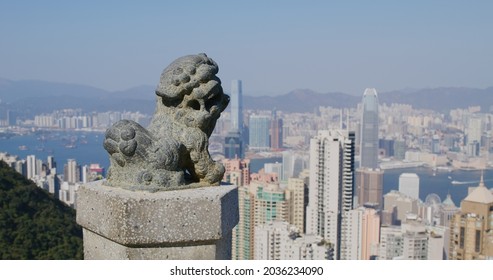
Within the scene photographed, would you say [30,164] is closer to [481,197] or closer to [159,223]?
[481,197]

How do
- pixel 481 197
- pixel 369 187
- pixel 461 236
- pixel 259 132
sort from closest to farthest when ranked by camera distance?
1. pixel 461 236
2. pixel 481 197
3. pixel 369 187
4. pixel 259 132

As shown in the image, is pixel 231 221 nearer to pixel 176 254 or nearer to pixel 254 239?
pixel 176 254

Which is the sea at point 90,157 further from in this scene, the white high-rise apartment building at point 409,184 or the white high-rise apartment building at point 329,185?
the white high-rise apartment building at point 329,185

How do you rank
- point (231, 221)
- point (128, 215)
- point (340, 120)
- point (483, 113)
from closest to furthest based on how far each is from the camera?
point (128, 215) → point (231, 221) → point (483, 113) → point (340, 120)

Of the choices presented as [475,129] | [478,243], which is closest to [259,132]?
[475,129]

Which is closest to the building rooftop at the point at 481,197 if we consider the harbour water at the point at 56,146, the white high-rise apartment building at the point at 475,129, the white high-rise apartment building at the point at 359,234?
the white high-rise apartment building at the point at 359,234

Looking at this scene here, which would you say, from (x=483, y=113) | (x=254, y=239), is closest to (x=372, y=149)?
(x=483, y=113)

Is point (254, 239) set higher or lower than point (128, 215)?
lower

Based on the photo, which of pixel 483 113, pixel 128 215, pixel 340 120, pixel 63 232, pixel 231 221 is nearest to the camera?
pixel 128 215
